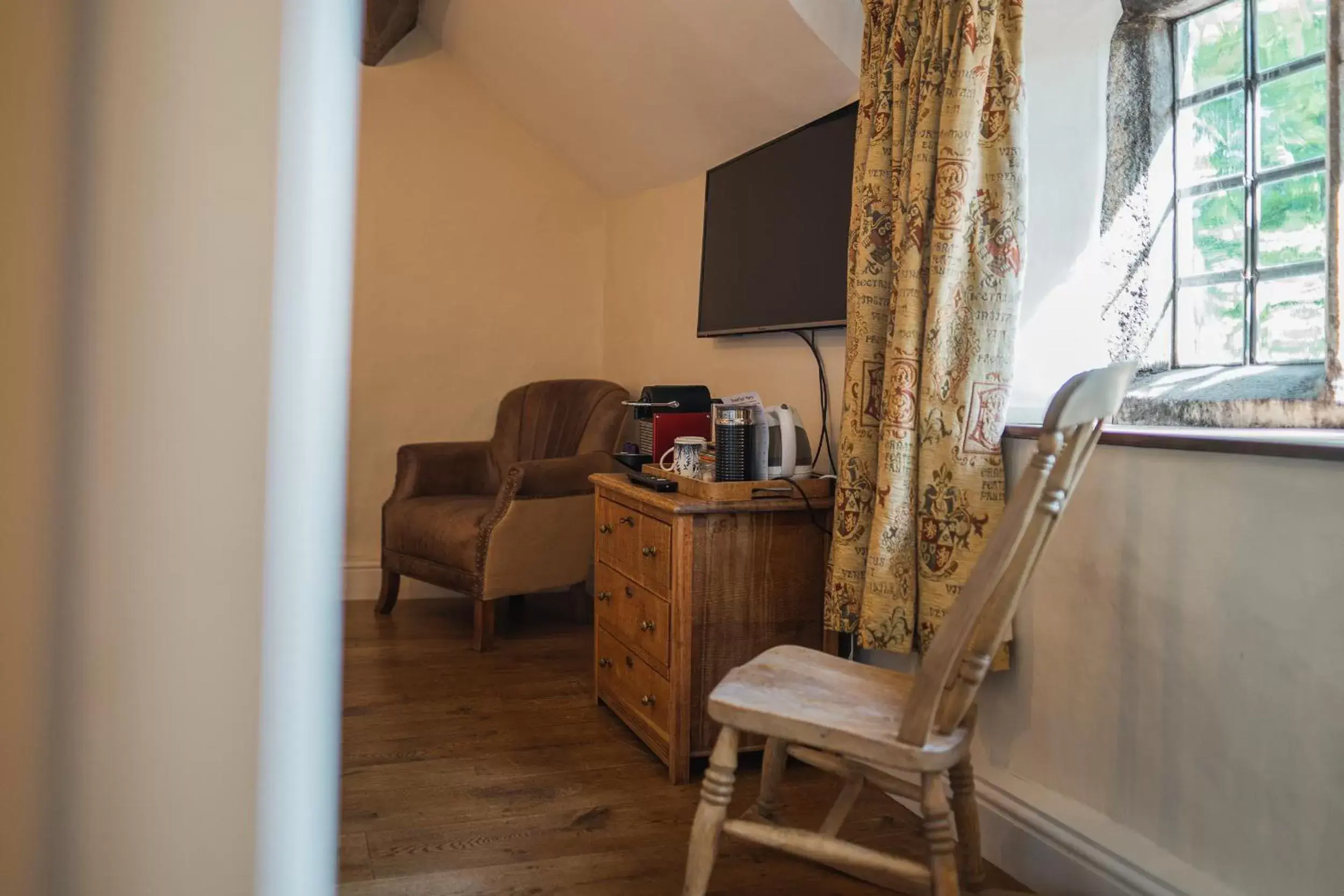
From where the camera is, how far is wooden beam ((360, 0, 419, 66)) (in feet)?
12.8

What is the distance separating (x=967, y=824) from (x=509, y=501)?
2.09 meters

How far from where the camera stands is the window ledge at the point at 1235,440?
137 cm

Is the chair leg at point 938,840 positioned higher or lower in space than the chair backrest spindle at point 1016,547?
lower

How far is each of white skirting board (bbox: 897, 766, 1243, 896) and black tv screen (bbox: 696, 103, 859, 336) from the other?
1.17 m

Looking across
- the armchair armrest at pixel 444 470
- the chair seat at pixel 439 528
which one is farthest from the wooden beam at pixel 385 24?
the chair seat at pixel 439 528

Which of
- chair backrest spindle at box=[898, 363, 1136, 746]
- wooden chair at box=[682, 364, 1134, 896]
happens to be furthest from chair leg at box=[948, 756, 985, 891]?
chair backrest spindle at box=[898, 363, 1136, 746]

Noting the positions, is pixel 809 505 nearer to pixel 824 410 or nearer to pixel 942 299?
pixel 824 410

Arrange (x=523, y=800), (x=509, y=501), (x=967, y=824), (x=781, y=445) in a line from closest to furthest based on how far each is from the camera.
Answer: (x=967, y=824) < (x=523, y=800) < (x=781, y=445) < (x=509, y=501)

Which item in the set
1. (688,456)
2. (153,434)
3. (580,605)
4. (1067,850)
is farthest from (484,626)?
(153,434)

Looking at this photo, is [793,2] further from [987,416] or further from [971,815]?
[971,815]

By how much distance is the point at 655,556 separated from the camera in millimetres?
2445

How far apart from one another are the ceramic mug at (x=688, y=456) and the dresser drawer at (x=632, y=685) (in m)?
0.48

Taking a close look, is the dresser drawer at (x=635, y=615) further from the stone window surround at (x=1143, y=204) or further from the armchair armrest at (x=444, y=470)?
the armchair armrest at (x=444, y=470)

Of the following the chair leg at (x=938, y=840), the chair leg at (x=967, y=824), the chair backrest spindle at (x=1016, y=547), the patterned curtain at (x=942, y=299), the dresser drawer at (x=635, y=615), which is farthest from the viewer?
the dresser drawer at (x=635, y=615)
